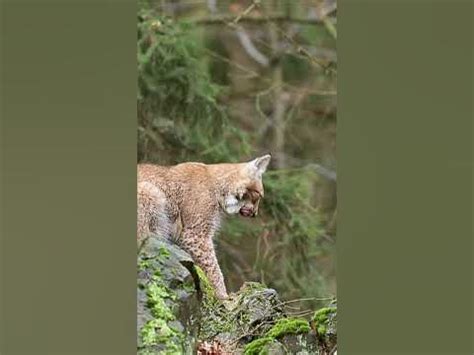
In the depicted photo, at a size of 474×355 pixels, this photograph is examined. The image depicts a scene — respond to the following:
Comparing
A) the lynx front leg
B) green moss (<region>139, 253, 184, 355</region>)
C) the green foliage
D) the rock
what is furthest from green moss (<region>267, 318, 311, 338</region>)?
the green foliage

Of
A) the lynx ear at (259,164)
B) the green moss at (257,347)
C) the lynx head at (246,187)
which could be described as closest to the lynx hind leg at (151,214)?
the lynx head at (246,187)

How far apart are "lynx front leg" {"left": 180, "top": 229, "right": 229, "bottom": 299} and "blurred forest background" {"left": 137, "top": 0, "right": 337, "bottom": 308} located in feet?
0.12

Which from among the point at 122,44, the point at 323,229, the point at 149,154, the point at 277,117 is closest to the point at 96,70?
the point at 122,44

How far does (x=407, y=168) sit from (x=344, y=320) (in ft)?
2.23

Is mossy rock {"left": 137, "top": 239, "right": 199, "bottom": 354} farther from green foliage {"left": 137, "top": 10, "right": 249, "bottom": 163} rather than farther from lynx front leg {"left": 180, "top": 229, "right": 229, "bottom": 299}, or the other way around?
green foliage {"left": 137, "top": 10, "right": 249, "bottom": 163}

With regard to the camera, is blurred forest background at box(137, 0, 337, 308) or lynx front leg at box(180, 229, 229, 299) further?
blurred forest background at box(137, 0, 337, 308)

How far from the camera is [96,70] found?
438cm

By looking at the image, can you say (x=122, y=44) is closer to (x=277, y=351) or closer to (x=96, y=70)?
(x=96, y=70)

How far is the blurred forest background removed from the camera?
411 centimetres

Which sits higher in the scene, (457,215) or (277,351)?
(457,215)

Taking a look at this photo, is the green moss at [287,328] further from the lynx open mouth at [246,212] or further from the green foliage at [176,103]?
the green foliage at [176,103]

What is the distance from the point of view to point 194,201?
4.05m

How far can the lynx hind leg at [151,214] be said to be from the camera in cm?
403

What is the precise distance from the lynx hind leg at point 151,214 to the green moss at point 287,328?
0.53 metres
